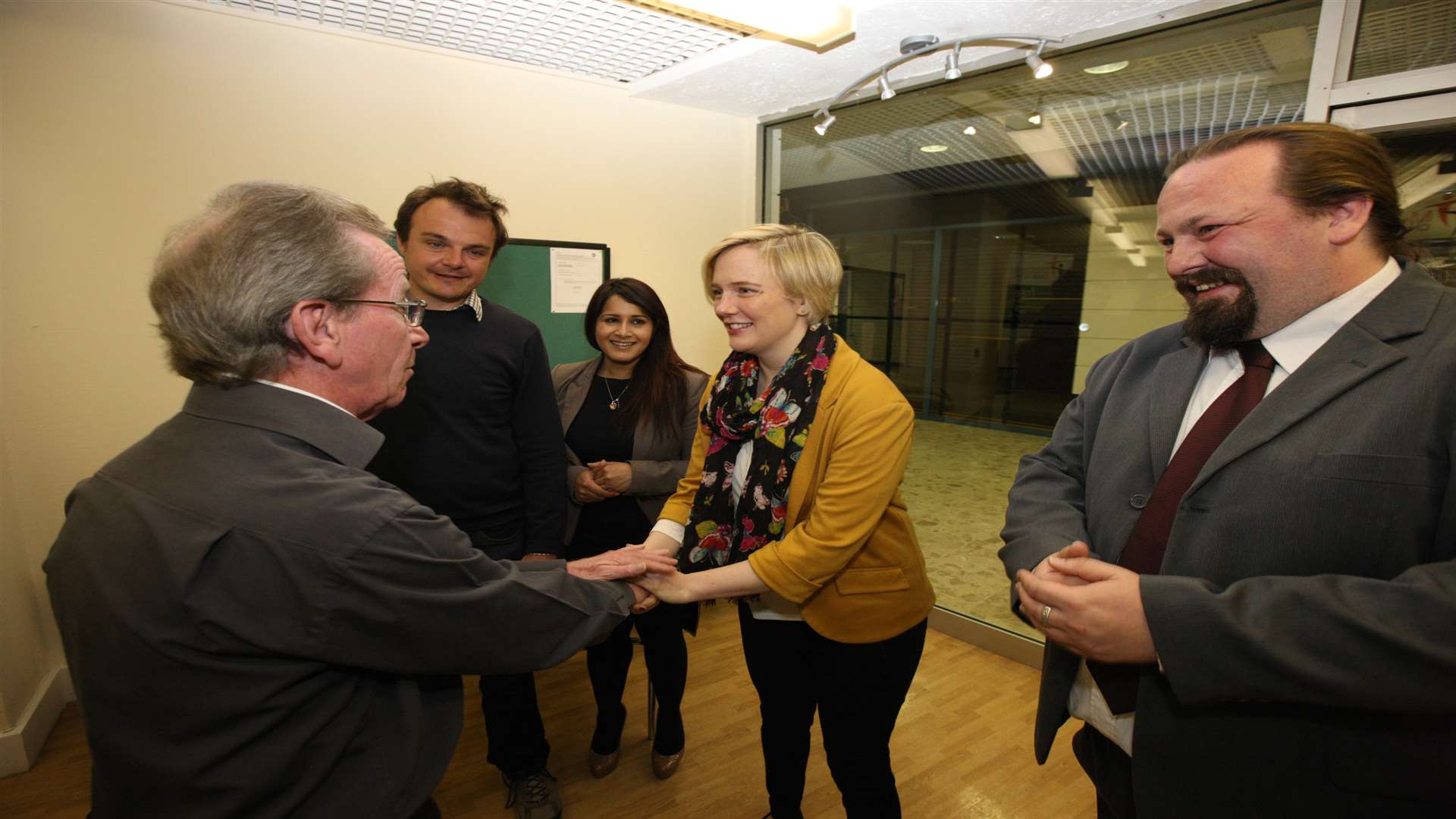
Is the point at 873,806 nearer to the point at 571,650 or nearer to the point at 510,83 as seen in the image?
the point at 571,650

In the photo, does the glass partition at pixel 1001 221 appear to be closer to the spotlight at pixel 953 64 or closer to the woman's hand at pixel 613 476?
the spotlight at pixel 953 64

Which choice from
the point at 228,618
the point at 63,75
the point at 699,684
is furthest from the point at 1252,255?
the point at 63,75

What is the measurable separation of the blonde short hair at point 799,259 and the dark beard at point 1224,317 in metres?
0.69

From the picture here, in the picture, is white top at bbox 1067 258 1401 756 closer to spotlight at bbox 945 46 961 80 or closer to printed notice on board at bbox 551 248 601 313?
spotlight at bbox 945 46 961 80

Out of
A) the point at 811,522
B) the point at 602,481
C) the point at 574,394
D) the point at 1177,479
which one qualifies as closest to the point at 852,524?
the point at 811,522

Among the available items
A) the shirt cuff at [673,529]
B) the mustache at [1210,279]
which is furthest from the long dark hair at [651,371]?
the mustache at [1210,279]

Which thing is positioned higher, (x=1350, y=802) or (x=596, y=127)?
(x=596, y=127)

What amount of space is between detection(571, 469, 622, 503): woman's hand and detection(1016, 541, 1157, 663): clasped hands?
1445mm

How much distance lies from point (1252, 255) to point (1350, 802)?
805mm

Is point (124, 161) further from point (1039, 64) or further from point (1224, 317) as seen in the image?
point (1039, 64)

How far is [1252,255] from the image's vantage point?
1.03 metres

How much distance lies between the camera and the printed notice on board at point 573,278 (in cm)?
327

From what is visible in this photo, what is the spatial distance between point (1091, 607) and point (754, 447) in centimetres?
81

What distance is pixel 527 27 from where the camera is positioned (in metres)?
2.58
